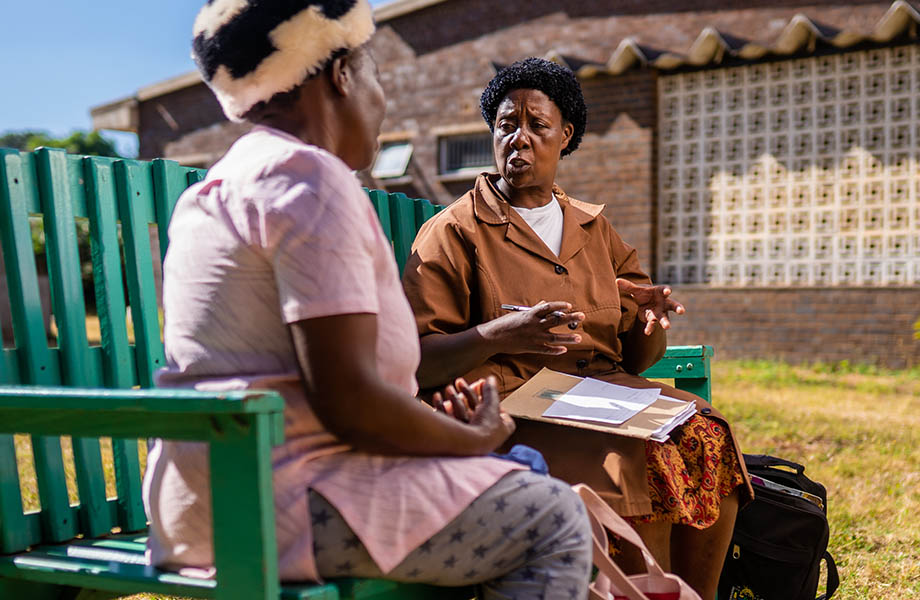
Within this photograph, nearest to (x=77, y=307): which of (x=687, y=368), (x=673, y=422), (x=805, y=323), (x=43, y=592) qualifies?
(x=43, y=592)

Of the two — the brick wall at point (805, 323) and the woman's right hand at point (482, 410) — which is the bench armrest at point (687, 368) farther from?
the brick wall at point (805, 323)

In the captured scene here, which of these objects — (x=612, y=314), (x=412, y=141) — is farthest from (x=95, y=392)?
(x=412, y=141)

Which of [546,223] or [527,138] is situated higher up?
[527,138]

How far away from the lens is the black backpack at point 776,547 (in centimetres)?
287

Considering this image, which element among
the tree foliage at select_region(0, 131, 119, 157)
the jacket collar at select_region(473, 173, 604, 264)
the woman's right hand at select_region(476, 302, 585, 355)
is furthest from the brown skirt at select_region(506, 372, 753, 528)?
the tree foliage at select_region(0, 131, 119, 157)

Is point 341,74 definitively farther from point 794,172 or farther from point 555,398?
point 794,172

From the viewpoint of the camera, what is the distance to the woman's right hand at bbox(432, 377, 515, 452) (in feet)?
5.70

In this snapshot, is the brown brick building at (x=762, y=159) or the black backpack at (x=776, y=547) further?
the brown brick building at (x=762, y=159)

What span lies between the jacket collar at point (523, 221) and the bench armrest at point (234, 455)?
1420 millimetres

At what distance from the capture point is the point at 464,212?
2.81 m

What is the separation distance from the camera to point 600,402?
2504 millimetres

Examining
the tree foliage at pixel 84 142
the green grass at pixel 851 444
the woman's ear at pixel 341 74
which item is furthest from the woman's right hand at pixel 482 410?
the tree foliage at pixel 84 142

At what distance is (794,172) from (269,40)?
1002 cm

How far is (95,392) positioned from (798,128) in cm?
1026
